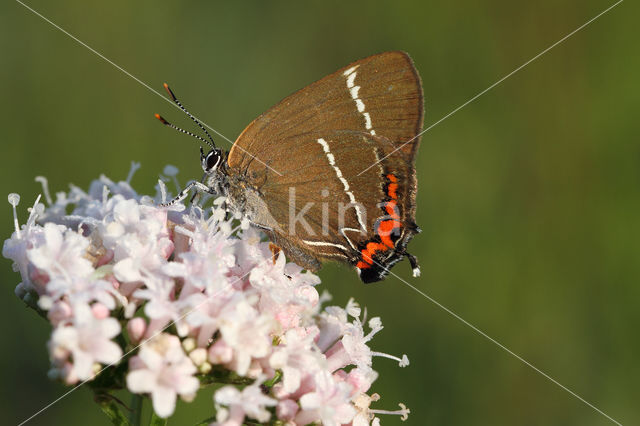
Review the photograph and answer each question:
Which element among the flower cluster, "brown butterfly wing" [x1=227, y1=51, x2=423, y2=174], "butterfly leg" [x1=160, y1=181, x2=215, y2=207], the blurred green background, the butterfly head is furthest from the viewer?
the blurred green background

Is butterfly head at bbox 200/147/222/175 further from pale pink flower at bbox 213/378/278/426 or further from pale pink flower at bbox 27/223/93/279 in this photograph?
pale pink flower at bbox 213/378/278/426

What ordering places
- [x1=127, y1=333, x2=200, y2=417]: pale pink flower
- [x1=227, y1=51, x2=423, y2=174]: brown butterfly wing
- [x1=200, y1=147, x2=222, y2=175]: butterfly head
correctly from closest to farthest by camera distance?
1. [x1=127, y1=333, x2=200, y2=417]: pale pink flower
2. [x1=227, y1=51, x2=423, y2=174]: brown butterfly wing
3. [x1=200, y1=147, x2=222, y2=175]: butterfly head

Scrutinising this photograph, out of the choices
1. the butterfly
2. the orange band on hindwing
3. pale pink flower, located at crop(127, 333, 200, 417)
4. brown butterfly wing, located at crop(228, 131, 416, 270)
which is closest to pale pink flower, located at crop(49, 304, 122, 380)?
pale pink flower, located at crop(127, 333, 200, 417)

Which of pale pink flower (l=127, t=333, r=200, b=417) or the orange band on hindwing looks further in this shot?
the orange band on hindwing

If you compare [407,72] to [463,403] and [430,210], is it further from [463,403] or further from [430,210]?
[463,403]

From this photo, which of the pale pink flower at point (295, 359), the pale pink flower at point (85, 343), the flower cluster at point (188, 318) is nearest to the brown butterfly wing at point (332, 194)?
the flower cluster at point (188, 318)

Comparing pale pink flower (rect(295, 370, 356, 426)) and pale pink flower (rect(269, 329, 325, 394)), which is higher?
pale pink flower (rect(269, 329, 325, 394))
